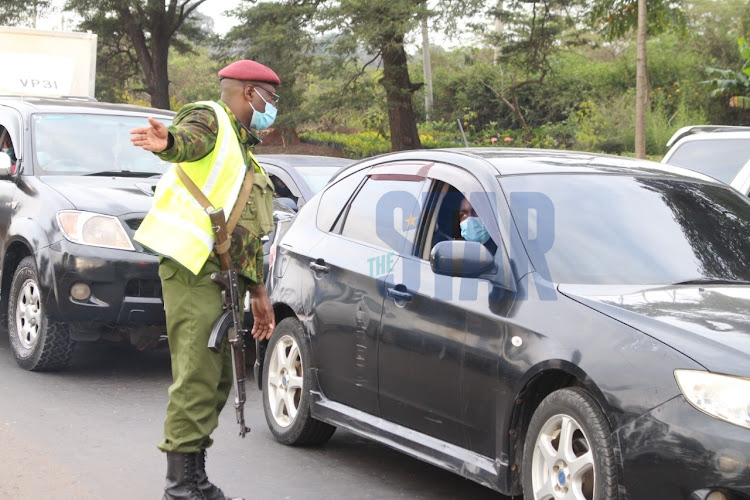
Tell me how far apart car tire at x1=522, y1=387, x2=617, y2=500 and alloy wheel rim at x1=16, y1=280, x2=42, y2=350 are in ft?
15.7

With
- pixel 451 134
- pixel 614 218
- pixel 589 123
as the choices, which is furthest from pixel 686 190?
pixel 451 134

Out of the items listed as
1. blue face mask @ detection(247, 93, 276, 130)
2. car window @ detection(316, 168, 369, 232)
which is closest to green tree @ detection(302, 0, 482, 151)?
car window @ detection(316, 168, 369, 232)

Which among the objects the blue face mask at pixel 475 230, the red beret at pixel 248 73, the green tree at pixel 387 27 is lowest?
the blue face mask at pixel 475 230

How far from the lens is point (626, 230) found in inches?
197

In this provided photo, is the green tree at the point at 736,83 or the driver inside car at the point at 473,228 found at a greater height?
the green tree at the point at 736,83

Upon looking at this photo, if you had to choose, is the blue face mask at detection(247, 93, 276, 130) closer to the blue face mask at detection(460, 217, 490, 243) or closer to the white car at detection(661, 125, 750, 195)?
the blue face mask at detection(460, 217, 490, 243)

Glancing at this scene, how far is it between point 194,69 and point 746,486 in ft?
206

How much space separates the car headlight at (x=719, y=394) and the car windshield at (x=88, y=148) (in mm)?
6113

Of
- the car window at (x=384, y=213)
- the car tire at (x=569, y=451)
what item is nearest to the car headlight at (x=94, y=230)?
the car window at (x=384, y=213)

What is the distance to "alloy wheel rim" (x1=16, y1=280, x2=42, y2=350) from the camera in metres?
8.18

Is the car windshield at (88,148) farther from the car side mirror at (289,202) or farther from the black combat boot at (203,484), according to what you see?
the black combat boot at (203,484)

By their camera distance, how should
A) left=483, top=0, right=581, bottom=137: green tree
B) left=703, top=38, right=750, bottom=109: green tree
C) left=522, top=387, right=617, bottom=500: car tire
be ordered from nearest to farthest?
left=522, top=387, right=617, bottom=500: car tire, left=703, top=38, right=750, bottom=109: green tree, left=483, top=0, right=581, bottom=137: green tree

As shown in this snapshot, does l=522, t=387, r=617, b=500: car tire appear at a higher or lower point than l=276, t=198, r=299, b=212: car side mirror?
lower

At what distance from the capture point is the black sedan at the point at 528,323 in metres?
3.92
